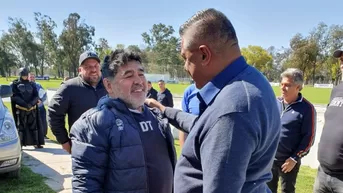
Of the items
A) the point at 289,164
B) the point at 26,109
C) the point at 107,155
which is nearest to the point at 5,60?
the point at 26,109

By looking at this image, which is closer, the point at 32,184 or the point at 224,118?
the point at 224,118

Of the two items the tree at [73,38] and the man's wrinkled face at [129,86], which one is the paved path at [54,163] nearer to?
the man's wrinkled face at [129,86]

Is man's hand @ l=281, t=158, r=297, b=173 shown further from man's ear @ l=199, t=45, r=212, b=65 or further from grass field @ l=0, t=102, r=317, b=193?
man's ear @ l=199, t=45, r=212, b=65

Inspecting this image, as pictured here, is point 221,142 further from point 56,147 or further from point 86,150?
point 56,147

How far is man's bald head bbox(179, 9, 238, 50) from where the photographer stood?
1.27 metres

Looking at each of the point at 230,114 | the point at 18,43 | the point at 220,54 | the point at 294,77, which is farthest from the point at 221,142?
the point at 18,43

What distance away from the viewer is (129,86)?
2.16 metres

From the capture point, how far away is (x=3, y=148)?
172 inches

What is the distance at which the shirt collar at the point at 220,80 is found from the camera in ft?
4.17

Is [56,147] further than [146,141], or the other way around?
[56,147]

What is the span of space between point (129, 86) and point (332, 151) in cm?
208

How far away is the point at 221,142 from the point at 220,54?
392mm

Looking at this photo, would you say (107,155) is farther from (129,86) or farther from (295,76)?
(295,76)

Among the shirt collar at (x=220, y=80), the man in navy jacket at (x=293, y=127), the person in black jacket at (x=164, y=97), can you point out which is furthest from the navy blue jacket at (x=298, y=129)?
the person in black jacket at (x=164, y=97)
